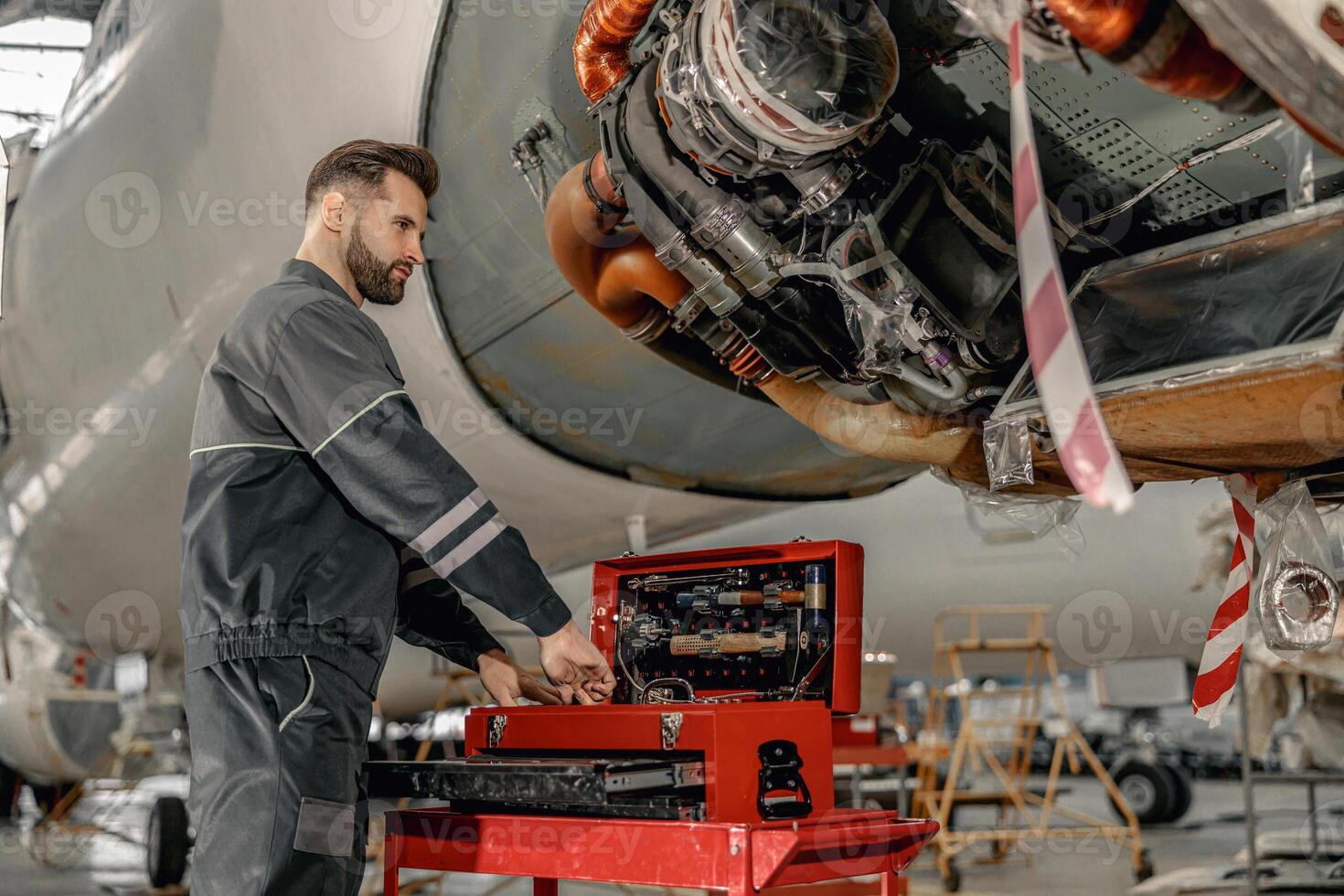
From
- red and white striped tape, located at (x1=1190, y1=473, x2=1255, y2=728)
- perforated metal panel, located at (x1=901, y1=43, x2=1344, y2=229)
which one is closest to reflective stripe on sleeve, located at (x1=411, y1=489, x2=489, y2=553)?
perforated metal panel, located at (x1=901, y1=43, x2=1344, y2=229)

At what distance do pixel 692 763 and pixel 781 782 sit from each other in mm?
141

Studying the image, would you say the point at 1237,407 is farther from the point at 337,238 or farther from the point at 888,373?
the point at 337,238

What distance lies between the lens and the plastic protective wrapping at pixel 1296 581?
6.40 feet

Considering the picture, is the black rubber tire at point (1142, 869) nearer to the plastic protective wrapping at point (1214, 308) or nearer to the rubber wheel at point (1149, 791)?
the rubber wheel at point (1149, 791)

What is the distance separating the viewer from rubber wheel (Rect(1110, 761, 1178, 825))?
8633 mm

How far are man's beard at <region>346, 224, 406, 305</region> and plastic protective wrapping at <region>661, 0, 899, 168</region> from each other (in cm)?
59

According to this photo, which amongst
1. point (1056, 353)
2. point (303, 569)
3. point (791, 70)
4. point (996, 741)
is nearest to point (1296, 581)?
point (1056, 353)

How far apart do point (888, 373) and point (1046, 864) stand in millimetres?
5550

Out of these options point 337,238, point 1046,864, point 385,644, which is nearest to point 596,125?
point 337,238

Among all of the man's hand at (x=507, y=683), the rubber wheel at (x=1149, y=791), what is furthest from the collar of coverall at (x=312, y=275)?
the rubber wheel at (x=1149, y=791)

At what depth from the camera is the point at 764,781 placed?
1.60m

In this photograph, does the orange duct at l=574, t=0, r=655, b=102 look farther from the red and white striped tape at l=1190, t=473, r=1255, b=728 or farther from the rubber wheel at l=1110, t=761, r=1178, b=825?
the rubber wheel at l=1110, t=761, r=1178, b=825

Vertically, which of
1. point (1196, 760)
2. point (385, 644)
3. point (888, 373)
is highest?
point (888, 373)

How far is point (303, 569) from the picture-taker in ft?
5.42
